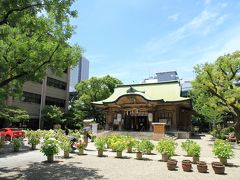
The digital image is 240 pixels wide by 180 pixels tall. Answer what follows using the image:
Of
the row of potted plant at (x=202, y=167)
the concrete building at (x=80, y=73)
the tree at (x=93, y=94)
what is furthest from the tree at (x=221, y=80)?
the concrete building at (x=80, y=73)

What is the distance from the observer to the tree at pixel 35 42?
1179 cm

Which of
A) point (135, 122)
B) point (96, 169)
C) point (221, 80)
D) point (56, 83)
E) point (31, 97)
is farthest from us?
point (56, 83)

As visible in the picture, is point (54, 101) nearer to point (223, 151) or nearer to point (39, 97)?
point (39, 97)

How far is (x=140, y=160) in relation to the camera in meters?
15.6

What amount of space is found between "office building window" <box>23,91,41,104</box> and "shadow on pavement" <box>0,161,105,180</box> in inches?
1334

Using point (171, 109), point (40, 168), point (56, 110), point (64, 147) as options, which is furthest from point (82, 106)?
point (40, 168)

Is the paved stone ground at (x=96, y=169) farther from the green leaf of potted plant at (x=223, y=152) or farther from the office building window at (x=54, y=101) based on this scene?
the office building window at (x=54, y=101)

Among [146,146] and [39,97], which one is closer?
[146,146]

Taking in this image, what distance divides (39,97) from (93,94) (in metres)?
9.79

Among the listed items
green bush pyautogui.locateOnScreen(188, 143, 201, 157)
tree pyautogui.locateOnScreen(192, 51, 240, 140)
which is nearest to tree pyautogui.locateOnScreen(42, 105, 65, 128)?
tree pyautogui.locateOnScreen(192, 51, 240, 140)

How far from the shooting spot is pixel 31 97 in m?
47.0

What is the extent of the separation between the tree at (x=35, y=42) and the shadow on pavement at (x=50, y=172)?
405 centimetres

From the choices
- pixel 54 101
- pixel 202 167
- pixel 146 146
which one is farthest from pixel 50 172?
pixel 54 101

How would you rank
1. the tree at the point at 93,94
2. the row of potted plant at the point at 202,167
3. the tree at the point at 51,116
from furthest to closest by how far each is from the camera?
the tree at the point at 93,94 → the tree at the point at 51,116 → the row of potted plant at the point at 202,167
